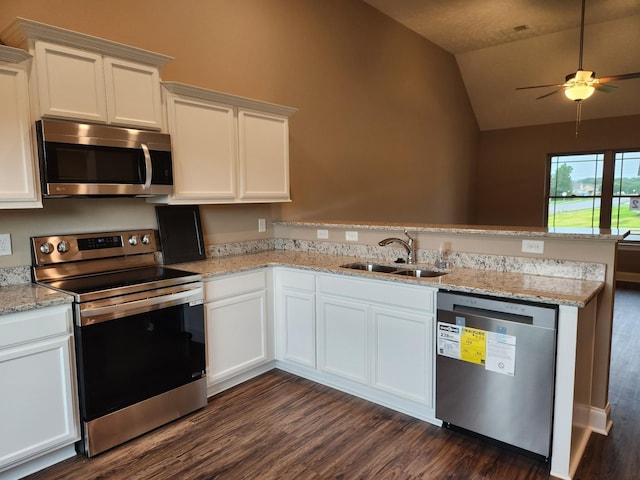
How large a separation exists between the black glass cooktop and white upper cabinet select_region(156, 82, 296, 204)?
0.50 m

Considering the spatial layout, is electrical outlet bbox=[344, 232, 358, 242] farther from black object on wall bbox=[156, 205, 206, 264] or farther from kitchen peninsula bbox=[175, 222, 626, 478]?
black object on wall bbox=[156, 205, 206, 264]

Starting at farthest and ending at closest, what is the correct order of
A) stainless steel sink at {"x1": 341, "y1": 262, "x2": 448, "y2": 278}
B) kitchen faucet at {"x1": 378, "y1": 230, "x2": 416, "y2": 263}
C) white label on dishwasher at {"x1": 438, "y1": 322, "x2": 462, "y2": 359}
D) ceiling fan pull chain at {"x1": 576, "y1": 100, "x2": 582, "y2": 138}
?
ceiling fan pull chain at {"x1": 576, "y1": 100, "x2": 582, "y2": 138}, kitchen faucet at {"x1": 378, "y1": 230, "x2": 416, "y2": 263}, stainless steel sink at {"x1": 341, "y1": 262, "x2": 448, "y2": 278}, white label on dishwasher at {"x1": 438, "y1": 322, "x2": 462, "y2": 359}

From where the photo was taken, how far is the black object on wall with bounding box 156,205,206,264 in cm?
316

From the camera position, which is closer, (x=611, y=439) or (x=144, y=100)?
(x=611, y=439)

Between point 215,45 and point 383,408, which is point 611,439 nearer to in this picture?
point 383,408

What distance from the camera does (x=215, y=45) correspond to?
3.49 meters

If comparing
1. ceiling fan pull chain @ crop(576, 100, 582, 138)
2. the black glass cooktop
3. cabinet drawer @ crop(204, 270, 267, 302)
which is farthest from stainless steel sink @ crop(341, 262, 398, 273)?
ceiling fan pull chain @ crop(576, 100, 582, 138)

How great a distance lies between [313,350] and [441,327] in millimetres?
1069

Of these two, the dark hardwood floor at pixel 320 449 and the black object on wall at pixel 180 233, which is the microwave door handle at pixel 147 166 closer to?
the black object on wall at pixel 180 233

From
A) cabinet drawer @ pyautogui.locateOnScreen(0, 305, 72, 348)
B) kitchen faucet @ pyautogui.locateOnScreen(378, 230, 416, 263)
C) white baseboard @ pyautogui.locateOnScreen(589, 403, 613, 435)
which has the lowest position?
white baseboard @ pyautogui.locateOnScreen(589, 403, 613, 435)

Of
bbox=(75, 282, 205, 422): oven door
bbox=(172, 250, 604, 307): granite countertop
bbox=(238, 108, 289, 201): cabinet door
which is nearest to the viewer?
bbox=(172, 250, 604, 307): granite countertop

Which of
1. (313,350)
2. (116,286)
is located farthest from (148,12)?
(313,350)

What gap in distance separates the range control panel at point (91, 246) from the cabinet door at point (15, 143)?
1.31 feet

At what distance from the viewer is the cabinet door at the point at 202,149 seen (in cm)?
292
